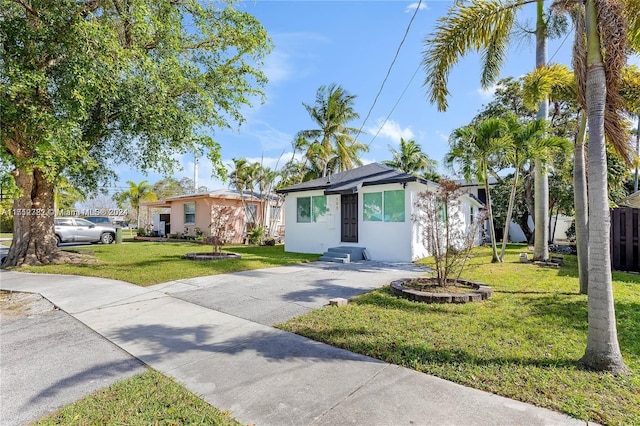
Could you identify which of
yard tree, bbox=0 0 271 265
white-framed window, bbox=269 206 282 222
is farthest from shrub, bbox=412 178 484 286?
white-framed window, bbox=269 206 282 222

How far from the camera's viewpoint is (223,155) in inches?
378

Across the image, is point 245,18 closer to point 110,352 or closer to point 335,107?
point 110,352

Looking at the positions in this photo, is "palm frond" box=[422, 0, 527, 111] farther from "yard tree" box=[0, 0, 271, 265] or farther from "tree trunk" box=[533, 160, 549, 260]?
"tree trunk" box=[533, 160, 549, 260]

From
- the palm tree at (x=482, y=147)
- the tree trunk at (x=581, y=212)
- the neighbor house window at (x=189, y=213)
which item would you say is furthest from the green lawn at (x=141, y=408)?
the neighbor house window at (x=189, y=213)

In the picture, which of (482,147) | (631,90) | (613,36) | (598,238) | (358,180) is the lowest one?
(598,238)

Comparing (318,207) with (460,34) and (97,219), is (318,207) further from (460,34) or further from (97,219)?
(97,219)

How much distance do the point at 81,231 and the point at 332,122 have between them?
1695 centimetres

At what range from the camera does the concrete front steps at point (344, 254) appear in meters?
11.7

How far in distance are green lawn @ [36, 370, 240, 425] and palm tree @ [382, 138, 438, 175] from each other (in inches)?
943

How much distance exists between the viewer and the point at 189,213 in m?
22.0

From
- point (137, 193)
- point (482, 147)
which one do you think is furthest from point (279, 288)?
point (137, 193)

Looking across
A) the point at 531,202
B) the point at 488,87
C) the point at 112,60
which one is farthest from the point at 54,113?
the point at 531,202

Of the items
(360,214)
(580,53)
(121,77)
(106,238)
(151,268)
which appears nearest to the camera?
(580,53)

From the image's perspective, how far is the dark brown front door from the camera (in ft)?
42.6
